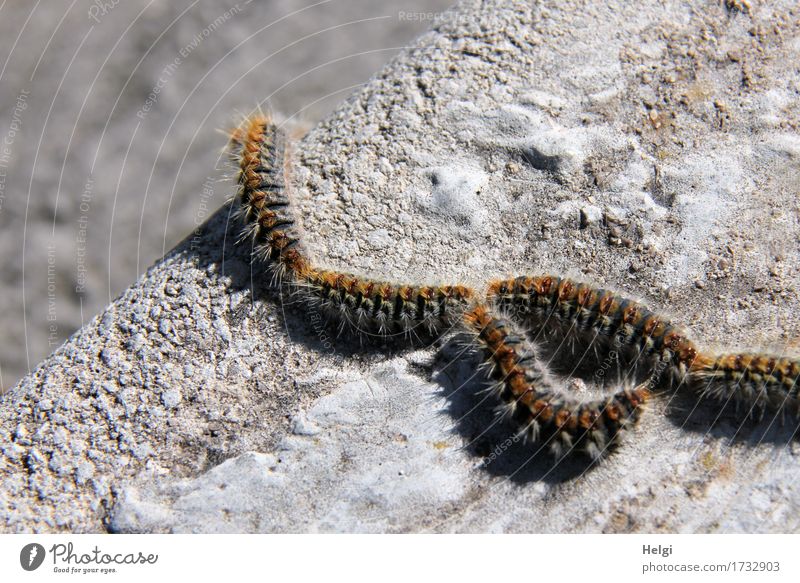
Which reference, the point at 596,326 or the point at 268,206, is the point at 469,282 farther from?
the point at 268,206

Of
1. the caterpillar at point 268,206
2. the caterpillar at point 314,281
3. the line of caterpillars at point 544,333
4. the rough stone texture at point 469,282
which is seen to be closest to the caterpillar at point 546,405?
the line of caterpillars at point 544,333

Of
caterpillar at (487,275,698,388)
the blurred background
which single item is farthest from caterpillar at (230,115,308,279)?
the blurred background

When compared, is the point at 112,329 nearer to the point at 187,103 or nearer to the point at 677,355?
the point at 677,355

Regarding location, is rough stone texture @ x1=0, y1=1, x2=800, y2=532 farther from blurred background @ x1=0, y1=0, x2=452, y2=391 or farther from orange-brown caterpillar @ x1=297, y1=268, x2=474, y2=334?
blurred background @ x1=0, y1=0, x2=452, y2=391

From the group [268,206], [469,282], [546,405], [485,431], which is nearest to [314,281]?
[268,206]

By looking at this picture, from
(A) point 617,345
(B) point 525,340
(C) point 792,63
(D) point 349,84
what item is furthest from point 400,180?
(D) point 349,84

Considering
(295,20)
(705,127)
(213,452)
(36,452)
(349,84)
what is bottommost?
(213,452)
